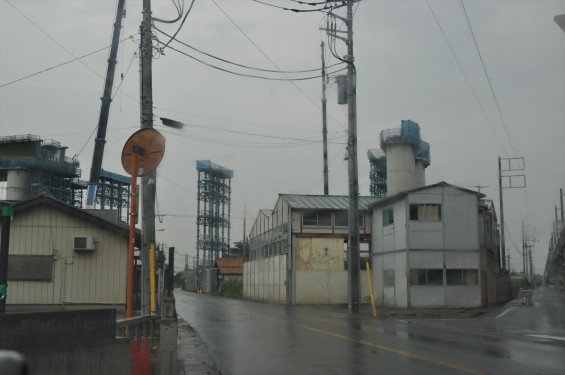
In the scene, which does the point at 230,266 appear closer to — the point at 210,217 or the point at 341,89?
the point at 210,217

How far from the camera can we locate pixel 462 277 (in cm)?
3403

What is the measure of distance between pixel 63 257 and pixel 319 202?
26927 mm

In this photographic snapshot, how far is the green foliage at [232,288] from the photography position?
204ft

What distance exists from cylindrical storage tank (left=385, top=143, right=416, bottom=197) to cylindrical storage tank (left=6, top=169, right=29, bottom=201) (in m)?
33.8

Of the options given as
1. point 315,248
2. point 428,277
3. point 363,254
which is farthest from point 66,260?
point 363,254

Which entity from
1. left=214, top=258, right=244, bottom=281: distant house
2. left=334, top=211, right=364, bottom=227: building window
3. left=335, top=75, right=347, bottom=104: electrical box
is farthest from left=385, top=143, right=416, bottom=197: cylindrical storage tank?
left=214, top=258, right=244, bottom=281: distant house

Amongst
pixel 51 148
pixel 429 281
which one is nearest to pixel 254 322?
pixel 51 148

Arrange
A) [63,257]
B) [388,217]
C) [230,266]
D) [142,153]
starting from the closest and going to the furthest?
1. [142,153]
2. [63,257]
3. [388,217]
4. [230,266]

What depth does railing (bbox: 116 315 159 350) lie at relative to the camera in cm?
868

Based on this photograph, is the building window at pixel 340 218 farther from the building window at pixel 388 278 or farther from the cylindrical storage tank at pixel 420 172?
the cylindrical storage tank at pixel 420 172

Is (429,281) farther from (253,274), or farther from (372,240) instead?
(253,274)

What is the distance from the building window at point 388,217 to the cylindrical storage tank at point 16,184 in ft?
72.6

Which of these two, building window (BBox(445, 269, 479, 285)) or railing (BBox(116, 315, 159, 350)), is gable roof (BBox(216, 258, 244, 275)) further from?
railing (BBox(116, 315, 159, 350))

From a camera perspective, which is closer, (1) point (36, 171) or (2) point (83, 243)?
(2) point (83, 243)
